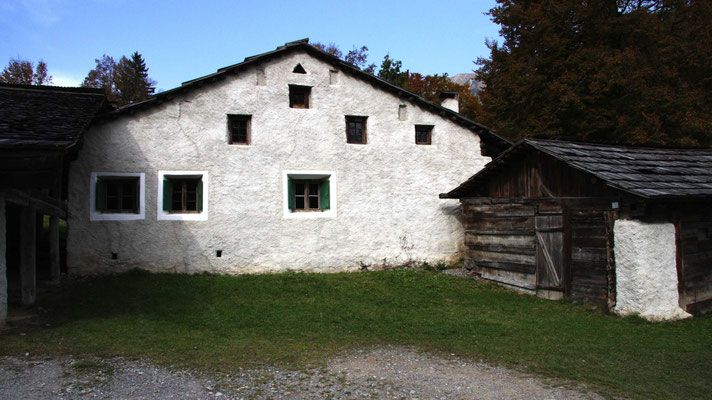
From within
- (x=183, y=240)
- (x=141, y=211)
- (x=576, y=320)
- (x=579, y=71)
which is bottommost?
(x=576, y=320)

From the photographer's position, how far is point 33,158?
692 cm

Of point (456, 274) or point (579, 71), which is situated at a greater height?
point (579, 71)

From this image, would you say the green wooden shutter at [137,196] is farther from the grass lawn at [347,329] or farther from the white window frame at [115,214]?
the grass lawn at [347,329]

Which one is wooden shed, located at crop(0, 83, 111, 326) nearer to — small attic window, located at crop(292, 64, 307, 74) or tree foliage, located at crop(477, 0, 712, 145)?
small attic window, located at crop(292, 64, 307, 74)

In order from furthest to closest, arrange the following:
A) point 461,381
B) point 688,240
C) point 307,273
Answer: point 307,273 < point 688,240 < point 461,381

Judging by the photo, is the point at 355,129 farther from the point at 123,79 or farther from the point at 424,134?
the point at 123,79

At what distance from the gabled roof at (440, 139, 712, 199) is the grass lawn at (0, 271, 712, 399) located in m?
2.35

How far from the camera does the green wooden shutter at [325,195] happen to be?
1330cm

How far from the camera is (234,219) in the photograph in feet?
41.0

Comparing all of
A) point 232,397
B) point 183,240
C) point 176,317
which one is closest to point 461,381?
point 232,397

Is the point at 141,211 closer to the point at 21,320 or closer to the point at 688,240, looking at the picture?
the point at 21,320

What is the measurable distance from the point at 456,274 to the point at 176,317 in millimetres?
7772

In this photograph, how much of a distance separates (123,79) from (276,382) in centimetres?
4000

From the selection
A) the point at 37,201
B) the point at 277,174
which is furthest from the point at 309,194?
the point at 37,201
